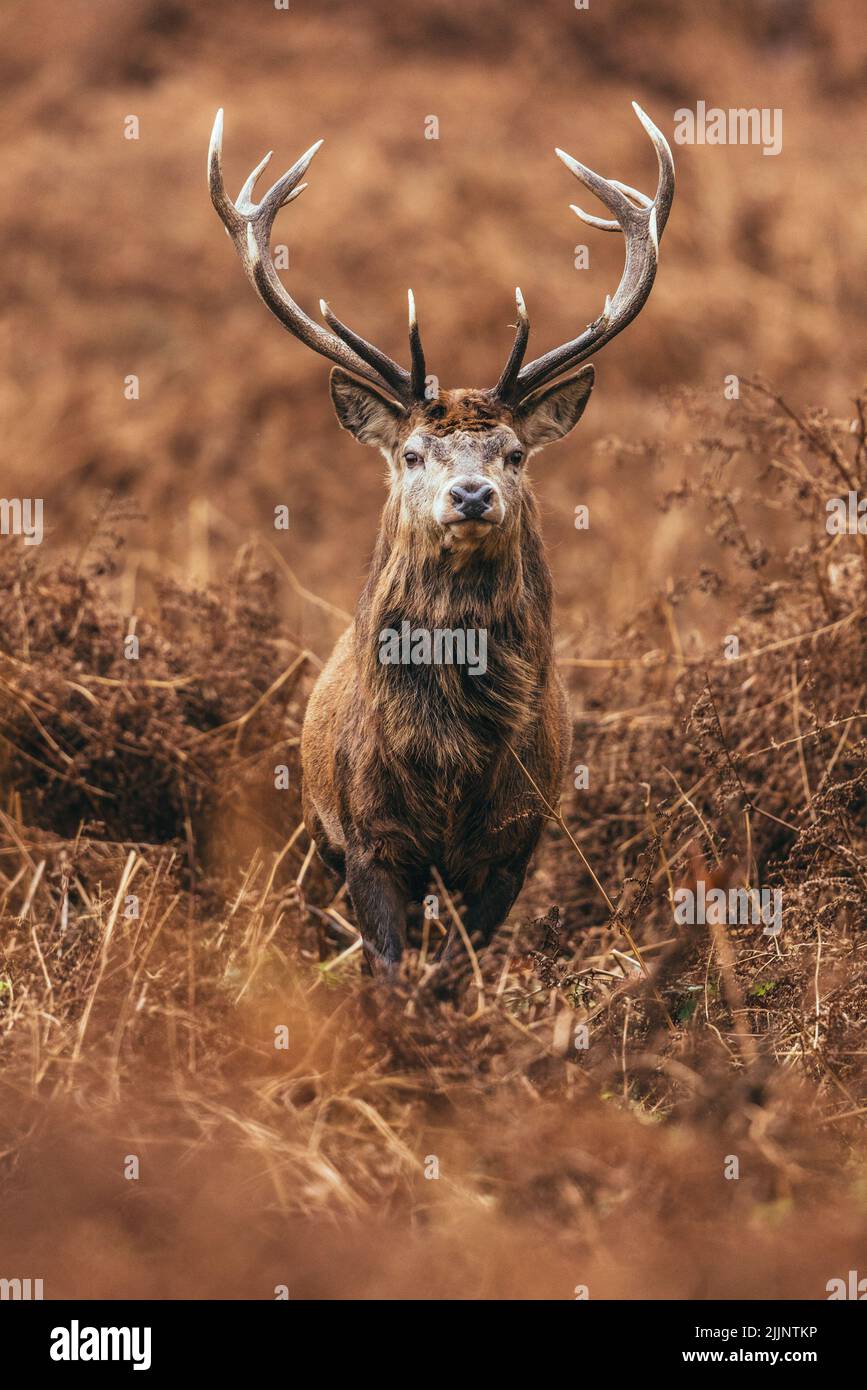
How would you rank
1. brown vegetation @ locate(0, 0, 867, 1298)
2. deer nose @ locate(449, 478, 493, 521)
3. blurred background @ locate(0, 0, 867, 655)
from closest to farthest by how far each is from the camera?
1. brown vegetation @ locate(0, 0, 867, 1298)
2. deer nose @ locate(449, 478, 493, 521)
3. blurred background @ locate(0, 0, 867, 655)

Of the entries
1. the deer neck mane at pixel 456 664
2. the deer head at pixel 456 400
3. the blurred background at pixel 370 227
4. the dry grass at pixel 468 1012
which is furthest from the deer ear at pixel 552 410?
the blurred background at pixel 370 227

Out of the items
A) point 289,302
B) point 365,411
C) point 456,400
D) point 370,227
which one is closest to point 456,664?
point 456,400

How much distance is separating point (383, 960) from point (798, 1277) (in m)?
2.12

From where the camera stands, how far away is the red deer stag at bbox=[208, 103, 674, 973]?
248 inches

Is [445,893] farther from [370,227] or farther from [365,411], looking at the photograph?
[370,227]

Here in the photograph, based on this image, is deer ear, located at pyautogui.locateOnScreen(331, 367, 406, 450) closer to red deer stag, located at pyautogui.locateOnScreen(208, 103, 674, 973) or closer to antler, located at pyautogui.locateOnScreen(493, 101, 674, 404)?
red deer stag, located at pyautogui.locateOnScreen(208, 103, 674, 973)

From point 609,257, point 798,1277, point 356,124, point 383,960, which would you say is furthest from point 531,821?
point 356,124

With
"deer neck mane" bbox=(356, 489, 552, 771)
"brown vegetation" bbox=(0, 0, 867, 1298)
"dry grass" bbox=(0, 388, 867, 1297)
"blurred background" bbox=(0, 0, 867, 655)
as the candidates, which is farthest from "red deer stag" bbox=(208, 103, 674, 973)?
"blurred background" bbox=(0, 0, 867, 655)

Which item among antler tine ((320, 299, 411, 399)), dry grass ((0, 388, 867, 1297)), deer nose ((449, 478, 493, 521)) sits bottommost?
dry grass ((0, 388, 867, 1297))

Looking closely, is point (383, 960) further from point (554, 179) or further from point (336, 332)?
point (554, 179)

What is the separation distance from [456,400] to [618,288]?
35.5 inches

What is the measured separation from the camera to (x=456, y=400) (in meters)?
6.44

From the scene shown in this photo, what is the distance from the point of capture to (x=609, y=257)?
60.6ft

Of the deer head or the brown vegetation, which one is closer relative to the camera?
the brown vegetation
